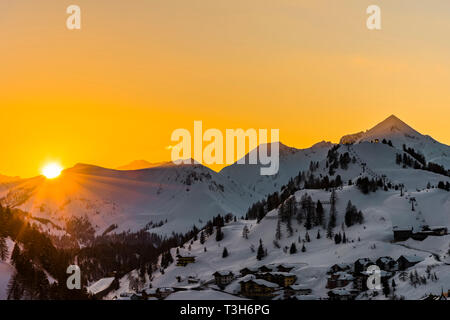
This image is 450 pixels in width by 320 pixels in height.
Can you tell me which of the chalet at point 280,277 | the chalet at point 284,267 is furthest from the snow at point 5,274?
the chalet at point 284,267

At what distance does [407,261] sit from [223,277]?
44.1 meters

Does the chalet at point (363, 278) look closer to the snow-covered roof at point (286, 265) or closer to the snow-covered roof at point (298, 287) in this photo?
the snow-covered roof at point (298, 287)

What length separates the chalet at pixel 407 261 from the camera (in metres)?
173

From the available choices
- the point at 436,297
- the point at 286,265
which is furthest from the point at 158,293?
the point at 436,297

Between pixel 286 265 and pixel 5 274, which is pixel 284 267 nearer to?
pixel 286 265

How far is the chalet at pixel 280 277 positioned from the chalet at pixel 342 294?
57.8 feet

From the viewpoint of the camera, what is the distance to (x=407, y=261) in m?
174

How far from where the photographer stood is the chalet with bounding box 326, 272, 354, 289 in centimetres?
16925

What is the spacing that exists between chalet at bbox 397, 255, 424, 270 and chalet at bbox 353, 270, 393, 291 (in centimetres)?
651

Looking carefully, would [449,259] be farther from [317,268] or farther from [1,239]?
[1,239]

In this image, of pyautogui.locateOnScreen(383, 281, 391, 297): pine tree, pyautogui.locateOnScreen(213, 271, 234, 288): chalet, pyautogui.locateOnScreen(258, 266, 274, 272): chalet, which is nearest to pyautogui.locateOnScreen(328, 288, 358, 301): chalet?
pyautogui.locateOnScreen(383, 281, 391, 297): pine tree

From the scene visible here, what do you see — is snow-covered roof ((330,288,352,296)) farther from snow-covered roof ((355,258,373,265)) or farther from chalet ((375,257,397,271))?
snow-covered roof ((355,258,373,265))

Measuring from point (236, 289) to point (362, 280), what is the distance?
98.3 ft
